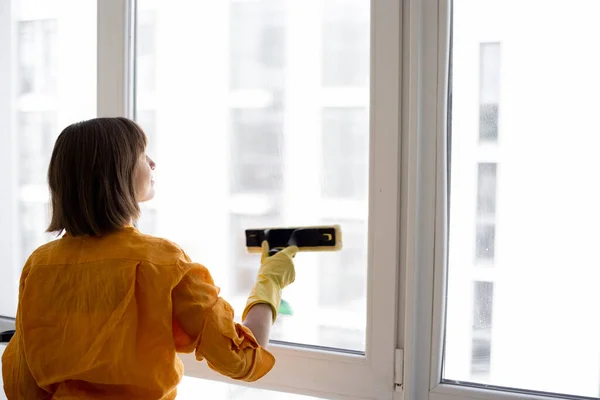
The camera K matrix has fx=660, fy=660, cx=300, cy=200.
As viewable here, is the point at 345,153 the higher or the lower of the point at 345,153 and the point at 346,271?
the higher

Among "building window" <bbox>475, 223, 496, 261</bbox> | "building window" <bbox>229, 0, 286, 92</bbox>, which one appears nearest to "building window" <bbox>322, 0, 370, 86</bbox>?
"building window" <bbox>229, 0, 286, 92</bbox>

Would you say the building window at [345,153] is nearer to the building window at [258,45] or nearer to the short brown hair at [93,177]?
the building window at [258,45]

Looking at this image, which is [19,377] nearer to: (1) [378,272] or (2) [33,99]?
(1) [378,272]

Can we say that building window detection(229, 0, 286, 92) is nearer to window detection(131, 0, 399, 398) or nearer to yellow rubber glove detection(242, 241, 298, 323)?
window detection(131, 0, 399, 398)

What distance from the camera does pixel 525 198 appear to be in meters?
1.34

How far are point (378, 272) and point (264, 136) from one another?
41 cm

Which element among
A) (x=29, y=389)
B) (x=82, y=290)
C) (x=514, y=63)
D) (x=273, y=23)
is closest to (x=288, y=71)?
(x=273, y=23)

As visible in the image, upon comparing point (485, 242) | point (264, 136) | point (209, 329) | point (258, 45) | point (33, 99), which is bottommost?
point (209, 329)

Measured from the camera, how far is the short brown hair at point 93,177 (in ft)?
3.69

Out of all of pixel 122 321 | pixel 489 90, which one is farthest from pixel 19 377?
pixel 489 90

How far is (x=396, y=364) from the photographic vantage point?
4.66 ft

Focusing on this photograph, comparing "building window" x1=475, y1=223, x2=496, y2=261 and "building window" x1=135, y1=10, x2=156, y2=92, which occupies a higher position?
"building window" x1=135, y1=10, x2=156, y2=92

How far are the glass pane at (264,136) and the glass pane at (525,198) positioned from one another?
21cm

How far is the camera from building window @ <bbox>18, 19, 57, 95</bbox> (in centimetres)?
179
